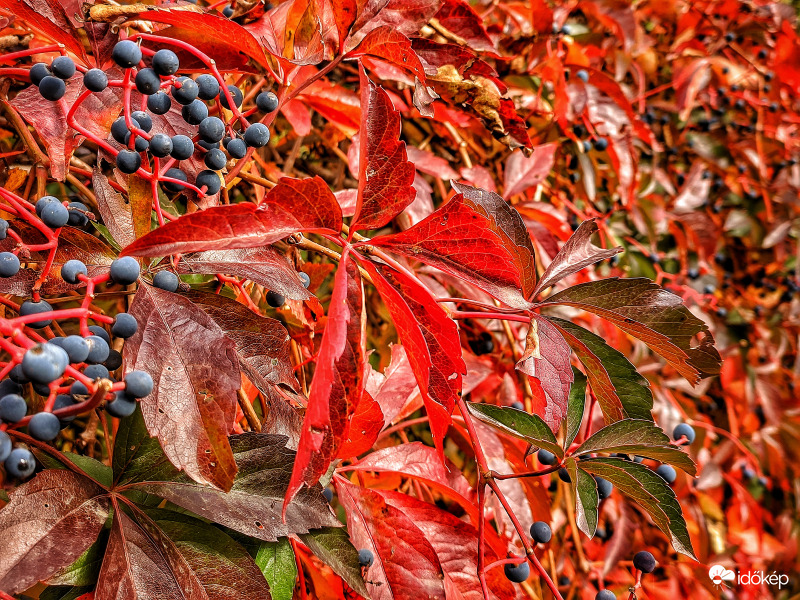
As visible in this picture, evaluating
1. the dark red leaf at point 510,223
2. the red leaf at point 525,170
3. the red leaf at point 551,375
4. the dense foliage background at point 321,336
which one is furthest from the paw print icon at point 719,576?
the red leaf at point 525,170

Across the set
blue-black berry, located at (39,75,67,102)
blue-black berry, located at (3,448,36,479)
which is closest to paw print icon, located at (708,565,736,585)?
blue-black berry, located at (3,448,36,479)

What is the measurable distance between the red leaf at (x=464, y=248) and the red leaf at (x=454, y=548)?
0.29m

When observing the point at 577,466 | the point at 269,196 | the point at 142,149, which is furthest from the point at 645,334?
the point at 142,149

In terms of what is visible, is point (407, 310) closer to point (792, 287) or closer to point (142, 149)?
point (142, 149)

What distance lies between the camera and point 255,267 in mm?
549

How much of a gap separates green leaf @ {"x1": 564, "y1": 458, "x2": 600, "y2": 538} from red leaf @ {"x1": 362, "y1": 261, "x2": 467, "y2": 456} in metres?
0.14

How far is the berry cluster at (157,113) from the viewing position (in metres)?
0.52

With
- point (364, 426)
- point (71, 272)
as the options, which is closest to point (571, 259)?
point (364, 426)

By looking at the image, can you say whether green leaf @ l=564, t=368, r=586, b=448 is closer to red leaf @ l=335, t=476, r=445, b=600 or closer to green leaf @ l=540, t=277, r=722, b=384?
green leaf @ l=540, t=277, r=722, b=384

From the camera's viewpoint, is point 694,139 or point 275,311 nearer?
point 275,311

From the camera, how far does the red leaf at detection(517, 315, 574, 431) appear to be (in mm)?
625

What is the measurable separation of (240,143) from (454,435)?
0.61 meters

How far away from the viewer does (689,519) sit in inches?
63.7

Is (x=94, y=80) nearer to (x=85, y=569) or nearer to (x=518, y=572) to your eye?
(x=85, y=569)
